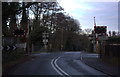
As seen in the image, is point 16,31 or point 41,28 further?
point 41,28

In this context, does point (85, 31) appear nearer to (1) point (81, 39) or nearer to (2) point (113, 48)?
(1) point (81, 39)

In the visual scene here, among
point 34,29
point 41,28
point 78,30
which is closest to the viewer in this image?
point 34,29

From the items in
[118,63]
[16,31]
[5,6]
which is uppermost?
[5,6]

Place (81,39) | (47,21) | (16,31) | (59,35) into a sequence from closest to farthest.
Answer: (16,31)
(47,21)
(59,35)
(81,39)

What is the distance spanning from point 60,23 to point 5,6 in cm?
3225

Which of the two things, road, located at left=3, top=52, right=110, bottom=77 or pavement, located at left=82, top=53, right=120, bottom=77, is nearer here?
pavement, located at left=82, top=53, right=120, bottom=77

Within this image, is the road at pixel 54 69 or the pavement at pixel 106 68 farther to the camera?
the road at pixel 54 69

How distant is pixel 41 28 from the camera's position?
132ft

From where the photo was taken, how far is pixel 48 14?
42.5m

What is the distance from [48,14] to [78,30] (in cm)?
2358

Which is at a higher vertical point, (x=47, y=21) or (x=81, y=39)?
(x=47, y=21)

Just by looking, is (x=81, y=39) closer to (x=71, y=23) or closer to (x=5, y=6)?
(x=71, y=23)

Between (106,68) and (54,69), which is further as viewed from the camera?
(106,68)

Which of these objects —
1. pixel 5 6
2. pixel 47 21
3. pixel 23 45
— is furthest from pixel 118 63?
pixel 47 21
